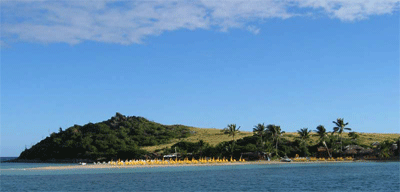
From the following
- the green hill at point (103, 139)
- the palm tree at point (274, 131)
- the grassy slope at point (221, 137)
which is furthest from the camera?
the green hill at point (103, 139)

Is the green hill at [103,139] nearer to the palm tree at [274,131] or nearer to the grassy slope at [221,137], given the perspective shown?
the grassy slope at [221,137]

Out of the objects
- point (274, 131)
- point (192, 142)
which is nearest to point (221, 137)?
point (192, 142)

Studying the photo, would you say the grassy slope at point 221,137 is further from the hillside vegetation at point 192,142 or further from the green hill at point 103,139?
the green hill at point 103,139

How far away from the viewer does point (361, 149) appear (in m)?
119

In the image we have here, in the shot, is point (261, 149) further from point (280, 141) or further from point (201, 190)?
point (201, 190)

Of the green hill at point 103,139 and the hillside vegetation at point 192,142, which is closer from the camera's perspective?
the hillside vegetation at point 192,142

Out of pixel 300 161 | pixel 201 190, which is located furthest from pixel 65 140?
pixel 201 190

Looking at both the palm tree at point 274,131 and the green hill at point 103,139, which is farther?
the green hill at point 103,139

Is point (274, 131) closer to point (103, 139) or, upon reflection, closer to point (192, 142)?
point (192, 142)

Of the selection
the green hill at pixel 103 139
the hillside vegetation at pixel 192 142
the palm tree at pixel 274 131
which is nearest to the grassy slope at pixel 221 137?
the hillside vegetation at pixel 192 142

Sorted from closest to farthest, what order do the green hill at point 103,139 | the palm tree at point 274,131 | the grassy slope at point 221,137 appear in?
the palm tree at point 274,131 → the grassy slope at point 221,137 → the green hill at point 103,139

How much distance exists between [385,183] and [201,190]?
23.2 metres

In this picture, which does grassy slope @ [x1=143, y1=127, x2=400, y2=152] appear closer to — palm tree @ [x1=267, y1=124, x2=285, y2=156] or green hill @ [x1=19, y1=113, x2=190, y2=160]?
green hill @ [x1=19, y1=113, x2=190, y2=160]

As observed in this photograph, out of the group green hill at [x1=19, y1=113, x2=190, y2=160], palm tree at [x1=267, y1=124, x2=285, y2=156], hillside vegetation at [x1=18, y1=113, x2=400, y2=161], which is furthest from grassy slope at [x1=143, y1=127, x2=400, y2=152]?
palm tree at [x1=267, y1=124, x2=285, y2=156]
